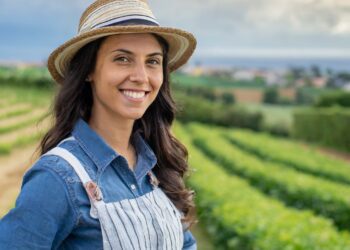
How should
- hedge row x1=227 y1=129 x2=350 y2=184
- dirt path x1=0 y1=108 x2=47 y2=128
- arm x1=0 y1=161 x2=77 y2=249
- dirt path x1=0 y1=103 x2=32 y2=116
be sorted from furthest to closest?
dirt path x1=0 y1=103 x2=32 y2=116 < dirt path x1=0 y1=108 x2=47 y2=128 < hedge row x1=227 y1=129 x2=350 y2=184 < arm x1=0 y1=161 x2=77 y2=249

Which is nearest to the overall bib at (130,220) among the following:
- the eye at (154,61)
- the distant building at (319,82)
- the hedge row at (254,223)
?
the eye at (154,61)

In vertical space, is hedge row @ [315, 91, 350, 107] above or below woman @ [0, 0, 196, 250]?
below

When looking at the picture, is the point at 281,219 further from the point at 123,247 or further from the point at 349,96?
the point at 349,96

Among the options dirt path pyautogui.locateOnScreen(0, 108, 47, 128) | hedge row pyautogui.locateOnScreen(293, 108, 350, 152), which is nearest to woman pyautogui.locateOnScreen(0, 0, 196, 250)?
dirt path pyautogui.locateOnScreen(0, 108, 47, 128)

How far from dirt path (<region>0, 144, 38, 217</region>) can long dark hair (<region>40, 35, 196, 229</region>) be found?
6797 mm

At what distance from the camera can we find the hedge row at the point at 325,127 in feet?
77.9

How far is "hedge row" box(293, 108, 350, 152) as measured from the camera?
77.9 ft

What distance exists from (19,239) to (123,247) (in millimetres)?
308

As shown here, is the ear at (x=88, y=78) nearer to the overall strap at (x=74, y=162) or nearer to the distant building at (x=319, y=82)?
the overall strap at (x=74, y=162)

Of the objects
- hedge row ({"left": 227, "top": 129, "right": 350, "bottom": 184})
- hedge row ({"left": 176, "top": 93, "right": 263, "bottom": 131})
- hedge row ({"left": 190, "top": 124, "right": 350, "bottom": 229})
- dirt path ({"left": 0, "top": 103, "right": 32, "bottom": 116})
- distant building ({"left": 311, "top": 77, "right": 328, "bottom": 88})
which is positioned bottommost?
distant building ({"left": 311, "top": 77, "right": 328, "bottom": 88})

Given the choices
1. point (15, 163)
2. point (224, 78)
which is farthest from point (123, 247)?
point (224, 78)

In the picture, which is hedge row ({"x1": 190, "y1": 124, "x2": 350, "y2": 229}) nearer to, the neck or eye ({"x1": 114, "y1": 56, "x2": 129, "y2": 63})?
the neck

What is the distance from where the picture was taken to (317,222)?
21.2 ft

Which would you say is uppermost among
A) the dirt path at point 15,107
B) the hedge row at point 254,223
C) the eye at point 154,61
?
the eye at point 154,61
